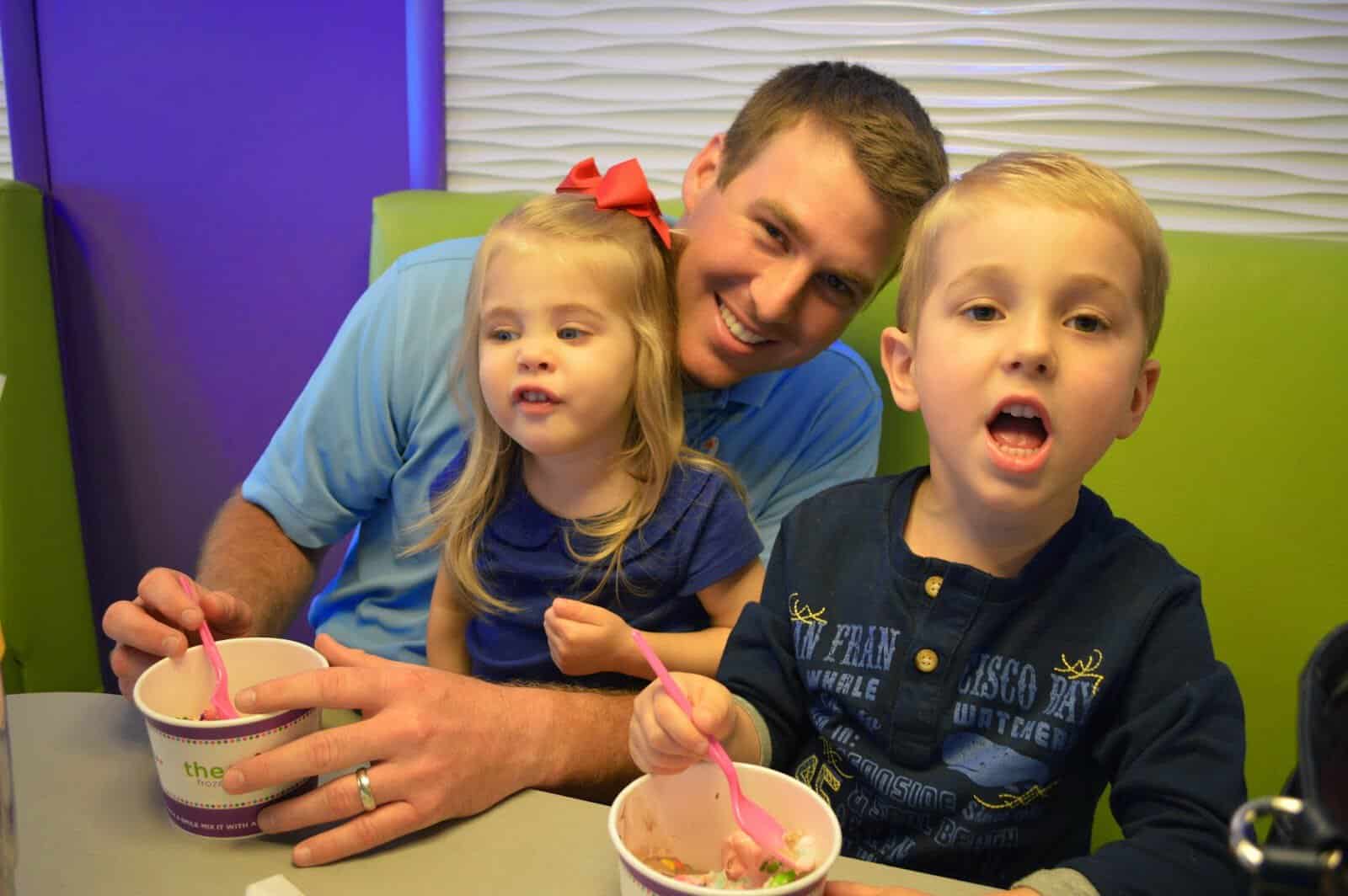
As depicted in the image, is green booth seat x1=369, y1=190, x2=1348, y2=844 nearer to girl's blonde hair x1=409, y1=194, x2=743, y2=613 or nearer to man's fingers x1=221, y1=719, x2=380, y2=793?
girl's blonde hair x1=409, y1=194, x2=743, y2=613

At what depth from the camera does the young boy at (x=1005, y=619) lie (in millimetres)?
827

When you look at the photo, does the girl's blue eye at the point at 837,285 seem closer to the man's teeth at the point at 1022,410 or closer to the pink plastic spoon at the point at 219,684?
the man's teeth at the point at 1022,410

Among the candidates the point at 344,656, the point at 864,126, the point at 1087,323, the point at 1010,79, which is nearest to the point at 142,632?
the point at 344,656

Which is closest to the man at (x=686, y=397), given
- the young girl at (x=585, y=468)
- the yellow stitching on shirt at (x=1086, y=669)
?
the young girl at (x=585, y=468)

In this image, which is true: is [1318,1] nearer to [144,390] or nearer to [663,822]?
[663,822]

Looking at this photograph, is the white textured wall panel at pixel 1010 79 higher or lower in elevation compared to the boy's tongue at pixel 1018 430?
higher

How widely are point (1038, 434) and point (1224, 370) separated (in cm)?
75

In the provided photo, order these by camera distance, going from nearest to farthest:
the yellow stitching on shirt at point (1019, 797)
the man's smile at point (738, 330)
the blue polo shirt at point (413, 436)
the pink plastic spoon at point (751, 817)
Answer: the pink plastic spoon at point (751, 817) < the yellow stitching on shirt at point (1019, 797) < the man's smile at point (738, 330) < the blue polo shirt at point (413, 436)

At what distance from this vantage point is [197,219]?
7.68ft

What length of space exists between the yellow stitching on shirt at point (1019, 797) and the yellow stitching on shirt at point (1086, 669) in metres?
0.10

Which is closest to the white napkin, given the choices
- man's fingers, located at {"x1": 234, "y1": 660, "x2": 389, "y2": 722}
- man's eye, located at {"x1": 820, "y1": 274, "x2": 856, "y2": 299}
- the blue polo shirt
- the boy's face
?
man's fingers, located at {"x1": 234, "y1": 660, "x2": 389, "y2": 722}

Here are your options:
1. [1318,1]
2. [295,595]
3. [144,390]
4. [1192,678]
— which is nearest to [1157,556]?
[1192,678]

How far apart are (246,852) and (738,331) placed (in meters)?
0.83

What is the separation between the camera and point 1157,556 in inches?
36.9
